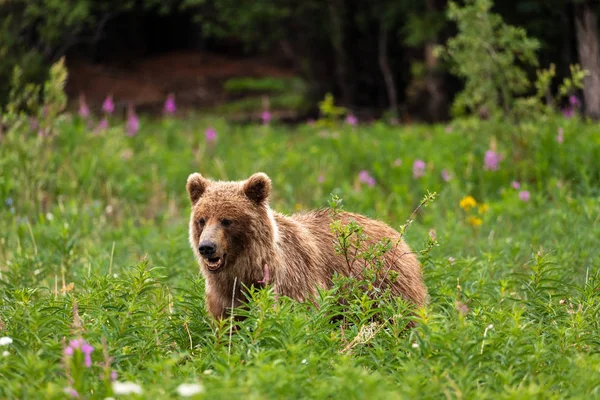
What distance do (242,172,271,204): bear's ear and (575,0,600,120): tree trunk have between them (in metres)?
10.9

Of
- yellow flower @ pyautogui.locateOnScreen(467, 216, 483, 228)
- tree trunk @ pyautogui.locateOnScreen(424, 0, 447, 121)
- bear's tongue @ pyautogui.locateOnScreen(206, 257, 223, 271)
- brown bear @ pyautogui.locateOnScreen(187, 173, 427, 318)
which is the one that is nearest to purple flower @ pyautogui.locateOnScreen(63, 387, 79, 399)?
brown bear @ pyautogui.locateOnScreen(187, 173, 427, 318)

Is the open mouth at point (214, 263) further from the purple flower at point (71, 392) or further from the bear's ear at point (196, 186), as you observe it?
the purple flower at point (71, 392)

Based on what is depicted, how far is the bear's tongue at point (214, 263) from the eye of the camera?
5480 millimetres

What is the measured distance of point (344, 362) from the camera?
12.9 feet

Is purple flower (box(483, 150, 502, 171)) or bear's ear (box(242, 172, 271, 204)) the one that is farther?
purple flower (box(483, 150, 502, 171))

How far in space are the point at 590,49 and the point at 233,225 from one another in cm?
1138

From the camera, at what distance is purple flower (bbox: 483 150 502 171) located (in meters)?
10.3

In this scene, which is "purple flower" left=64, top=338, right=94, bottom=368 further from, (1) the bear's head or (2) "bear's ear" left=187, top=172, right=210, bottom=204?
(2) "bear's ear" left=187, top=172, right=210, bottom=204

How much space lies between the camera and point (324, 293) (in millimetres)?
4727

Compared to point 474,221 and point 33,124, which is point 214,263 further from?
point 33,124

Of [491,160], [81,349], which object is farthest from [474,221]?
[81,349]

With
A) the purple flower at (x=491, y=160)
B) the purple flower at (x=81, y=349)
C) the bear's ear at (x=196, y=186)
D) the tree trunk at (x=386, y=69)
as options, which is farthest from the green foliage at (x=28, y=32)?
the purple flower at (x=81, y=349)

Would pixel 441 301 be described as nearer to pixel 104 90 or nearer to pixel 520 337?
pixel 520 337

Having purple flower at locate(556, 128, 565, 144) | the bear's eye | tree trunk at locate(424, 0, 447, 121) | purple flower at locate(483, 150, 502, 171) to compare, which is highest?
the bear's eye
